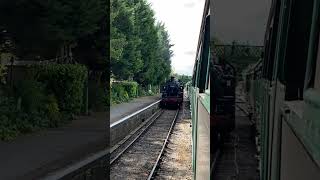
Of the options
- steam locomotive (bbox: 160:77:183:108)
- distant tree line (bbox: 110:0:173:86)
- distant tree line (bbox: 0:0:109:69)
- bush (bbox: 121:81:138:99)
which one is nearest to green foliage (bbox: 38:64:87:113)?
distant tree line (bbox: 0:0:109:69)

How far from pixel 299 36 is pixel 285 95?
0.88 ft

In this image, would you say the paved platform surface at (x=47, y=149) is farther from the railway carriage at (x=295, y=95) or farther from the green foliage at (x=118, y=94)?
the green foliage at (x=118, y=94)

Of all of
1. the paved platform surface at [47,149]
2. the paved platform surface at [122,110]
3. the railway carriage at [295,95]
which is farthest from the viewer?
the paved platform surface at [122,110]

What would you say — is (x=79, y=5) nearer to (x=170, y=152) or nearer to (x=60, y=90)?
(x=60, y=90)

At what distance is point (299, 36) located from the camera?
2.15 m

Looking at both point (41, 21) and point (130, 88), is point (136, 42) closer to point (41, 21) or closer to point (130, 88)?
point (130, 88)

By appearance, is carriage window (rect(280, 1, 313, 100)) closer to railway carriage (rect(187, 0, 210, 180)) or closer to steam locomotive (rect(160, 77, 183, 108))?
railway carriage (rect(187, 0, 210, 180))

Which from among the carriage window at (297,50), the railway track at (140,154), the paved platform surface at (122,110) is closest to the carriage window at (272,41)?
the carriage window at (297,50)

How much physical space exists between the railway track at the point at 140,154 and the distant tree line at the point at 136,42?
9843 millimetres

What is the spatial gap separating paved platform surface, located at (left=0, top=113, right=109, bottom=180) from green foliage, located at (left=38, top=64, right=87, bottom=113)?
2.56 metres

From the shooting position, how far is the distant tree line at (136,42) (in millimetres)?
35500

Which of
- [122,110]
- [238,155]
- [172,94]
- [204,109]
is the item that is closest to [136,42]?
[172,94]

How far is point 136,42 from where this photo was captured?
3925 centimetres

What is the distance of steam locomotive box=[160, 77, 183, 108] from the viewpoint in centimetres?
4225
